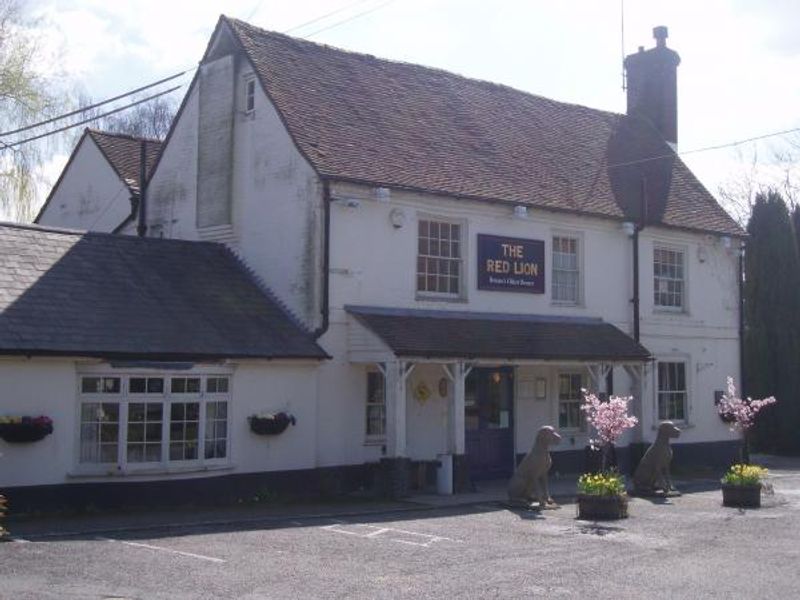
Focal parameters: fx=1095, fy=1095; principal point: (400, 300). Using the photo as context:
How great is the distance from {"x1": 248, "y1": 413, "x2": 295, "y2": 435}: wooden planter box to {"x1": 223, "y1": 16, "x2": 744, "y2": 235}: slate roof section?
14.4ft

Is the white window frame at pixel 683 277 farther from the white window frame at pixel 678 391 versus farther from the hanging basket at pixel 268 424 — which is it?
the hanging basket at pixel 268 424

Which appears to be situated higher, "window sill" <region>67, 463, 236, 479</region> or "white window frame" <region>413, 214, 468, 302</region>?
"white window frame" <region>413, 214, 468, 302</region>

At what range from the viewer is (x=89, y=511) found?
16.4m

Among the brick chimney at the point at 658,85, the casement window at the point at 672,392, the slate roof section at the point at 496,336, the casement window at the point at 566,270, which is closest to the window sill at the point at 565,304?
the casement window at the point at 566,270

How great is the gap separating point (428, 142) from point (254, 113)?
365 centimetres

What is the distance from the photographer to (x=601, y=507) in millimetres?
16375

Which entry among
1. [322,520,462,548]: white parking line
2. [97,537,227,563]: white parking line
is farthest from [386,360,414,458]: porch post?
[97,537,227,563]: white parking line

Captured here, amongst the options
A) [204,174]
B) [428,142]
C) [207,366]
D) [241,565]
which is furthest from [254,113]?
[241,565]

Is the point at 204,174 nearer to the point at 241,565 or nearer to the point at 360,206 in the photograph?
the point at 360,206

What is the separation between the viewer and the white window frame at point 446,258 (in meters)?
20.9

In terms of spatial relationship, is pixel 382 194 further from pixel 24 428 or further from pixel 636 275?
pixel 24 428

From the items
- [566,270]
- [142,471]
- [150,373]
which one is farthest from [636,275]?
[142,471]

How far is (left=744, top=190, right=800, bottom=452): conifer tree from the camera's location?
104 ft

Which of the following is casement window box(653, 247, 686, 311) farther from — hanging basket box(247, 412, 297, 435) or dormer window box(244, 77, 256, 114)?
hanging basket box(247, 412, 297, 435)
